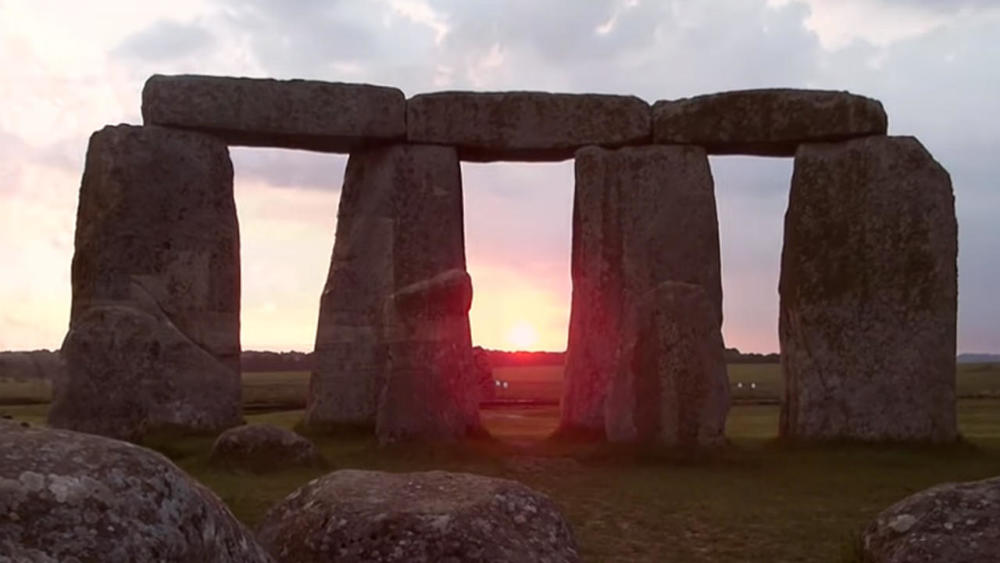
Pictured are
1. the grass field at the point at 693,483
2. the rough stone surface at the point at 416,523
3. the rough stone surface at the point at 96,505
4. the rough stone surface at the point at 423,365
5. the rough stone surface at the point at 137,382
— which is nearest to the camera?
the rough stone surface at the point at 96,505

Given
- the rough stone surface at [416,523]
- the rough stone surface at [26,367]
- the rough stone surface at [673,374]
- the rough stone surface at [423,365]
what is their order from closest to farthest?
the rough stone surface at [416,523], the rough stone surface at [673,374], the rough stone surface at [423,365], the rough stone surface at [26,367]

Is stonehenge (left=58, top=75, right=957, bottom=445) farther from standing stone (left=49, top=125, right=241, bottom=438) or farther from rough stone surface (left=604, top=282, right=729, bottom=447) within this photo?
rough stone surface (left=604, top=282, right=729, bottom=447)

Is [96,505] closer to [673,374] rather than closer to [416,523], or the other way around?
[416,523]

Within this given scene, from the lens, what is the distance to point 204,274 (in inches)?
656

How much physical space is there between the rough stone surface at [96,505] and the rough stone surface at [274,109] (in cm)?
1305

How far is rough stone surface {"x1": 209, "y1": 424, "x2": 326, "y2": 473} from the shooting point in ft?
40.5

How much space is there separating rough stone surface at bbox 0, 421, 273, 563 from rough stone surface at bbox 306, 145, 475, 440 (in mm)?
13036

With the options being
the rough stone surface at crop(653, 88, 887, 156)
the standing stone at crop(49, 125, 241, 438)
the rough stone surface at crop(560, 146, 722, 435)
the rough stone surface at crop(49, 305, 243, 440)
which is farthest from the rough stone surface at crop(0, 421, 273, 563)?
the rough stone surface at crop(653, 88, 887, 156)

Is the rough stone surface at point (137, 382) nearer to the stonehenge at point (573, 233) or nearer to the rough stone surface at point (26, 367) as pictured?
the stonehenge at point (573, 233)

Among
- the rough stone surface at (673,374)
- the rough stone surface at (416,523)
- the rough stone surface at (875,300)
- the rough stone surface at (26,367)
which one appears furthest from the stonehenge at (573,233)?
the rough stone surface at (26,367)

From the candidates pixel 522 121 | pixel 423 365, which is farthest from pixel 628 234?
pixel 423 365

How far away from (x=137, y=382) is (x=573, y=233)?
6511 millimetres

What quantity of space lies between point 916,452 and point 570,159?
6.32m

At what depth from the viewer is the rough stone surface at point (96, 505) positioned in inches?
142
